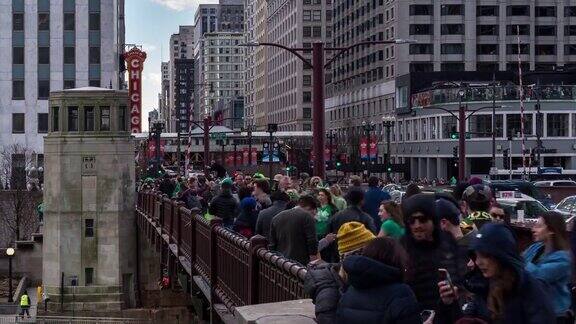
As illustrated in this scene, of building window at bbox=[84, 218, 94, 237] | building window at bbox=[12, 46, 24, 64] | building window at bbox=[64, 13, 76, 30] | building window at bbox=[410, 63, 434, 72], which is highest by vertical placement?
building window at bbox=[64, 13, 76, 30]

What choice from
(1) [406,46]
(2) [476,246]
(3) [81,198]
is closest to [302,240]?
(2) [476,246]

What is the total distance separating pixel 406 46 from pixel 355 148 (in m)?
11.2

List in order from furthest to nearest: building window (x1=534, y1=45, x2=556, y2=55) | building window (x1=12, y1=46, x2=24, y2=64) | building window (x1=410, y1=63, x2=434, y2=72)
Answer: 1. building window (x1=534, y1=45, x2=556, y2=55)
2. building window (x1=410, y1=63, x2=434, y2=72)
3. building window (x1=12, y1=46, x2=24, y2=64)

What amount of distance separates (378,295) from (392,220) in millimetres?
3768

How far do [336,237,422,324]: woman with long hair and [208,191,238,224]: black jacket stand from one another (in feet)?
38.7

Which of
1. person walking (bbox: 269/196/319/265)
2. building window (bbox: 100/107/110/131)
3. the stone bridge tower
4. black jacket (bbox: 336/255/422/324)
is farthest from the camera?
building window (bbox: 100/107/110/131)

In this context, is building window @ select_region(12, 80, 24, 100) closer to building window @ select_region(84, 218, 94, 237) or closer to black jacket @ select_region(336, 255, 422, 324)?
building window @ select_region(84, 218, 94, 237)

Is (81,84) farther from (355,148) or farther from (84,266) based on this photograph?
(355,148)

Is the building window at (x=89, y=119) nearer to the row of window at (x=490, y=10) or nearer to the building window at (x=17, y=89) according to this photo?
the building window at (x=17, y=89)

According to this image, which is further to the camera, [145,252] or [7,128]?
[7,128]

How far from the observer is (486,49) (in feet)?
365

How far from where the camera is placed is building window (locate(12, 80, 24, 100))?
82.9m

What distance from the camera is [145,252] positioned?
208 ft

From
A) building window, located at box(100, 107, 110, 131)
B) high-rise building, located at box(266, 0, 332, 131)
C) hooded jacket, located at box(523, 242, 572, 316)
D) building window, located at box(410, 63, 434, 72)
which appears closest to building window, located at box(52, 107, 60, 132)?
building window, located at box(100, 107, 110, 131)
